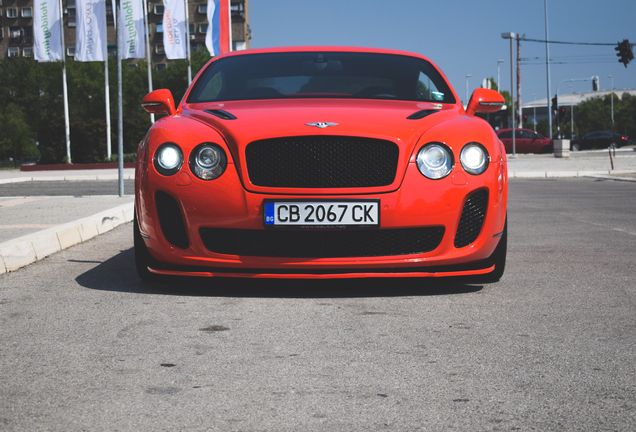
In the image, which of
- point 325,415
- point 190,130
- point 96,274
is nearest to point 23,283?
point 96,274

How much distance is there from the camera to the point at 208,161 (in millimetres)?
4211

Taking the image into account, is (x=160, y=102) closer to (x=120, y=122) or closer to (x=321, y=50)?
(x=321, y=50)

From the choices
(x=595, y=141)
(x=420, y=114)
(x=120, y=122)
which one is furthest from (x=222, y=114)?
(x=595, y=141)

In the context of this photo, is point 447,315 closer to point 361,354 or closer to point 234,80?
point 361,354

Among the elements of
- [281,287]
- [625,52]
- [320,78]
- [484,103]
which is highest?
[625,52]

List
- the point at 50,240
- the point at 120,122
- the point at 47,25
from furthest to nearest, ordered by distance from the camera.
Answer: the point at 47,25
the point at 120,122
the point at 50,240

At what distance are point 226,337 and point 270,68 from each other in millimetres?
2802

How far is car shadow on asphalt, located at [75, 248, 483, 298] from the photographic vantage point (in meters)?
4.44

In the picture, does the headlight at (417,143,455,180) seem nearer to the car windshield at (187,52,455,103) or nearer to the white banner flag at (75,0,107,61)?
the car windshield at (187,52,455,103)

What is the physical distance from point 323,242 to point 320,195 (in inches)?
10.9

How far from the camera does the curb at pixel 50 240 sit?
5.43m

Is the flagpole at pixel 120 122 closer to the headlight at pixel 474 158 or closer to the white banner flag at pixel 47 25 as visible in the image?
the headlight at pixel 474 158

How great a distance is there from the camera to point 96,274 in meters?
5.22

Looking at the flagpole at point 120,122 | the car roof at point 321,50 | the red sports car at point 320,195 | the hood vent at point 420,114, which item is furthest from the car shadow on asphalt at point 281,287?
the flagpole at point 120,122
